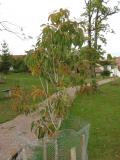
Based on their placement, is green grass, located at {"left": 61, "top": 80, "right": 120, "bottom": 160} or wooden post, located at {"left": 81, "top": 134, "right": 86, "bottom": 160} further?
green grass, located at {"left": 61, "top": 80, "right": 120, "bottom": 160}

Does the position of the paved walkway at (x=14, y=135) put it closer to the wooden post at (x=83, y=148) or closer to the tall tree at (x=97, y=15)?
the wooden post at (x=83, y=148)

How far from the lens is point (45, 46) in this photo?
8.10 metres

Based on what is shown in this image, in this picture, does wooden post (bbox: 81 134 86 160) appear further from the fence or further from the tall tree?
the tall tree

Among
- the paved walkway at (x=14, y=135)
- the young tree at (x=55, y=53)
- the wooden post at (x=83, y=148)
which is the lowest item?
the paved walkway at (x=14, y=135)

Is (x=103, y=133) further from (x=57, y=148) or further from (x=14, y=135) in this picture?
(x=57, y=148)

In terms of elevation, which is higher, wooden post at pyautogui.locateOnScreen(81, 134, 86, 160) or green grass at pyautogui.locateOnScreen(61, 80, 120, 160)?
wooden post at pyautogui.locateOnScreen(81, 134, 86, 160)

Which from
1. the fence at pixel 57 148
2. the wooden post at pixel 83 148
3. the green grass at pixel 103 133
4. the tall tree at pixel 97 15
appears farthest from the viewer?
the tall tree at pixel 97 15

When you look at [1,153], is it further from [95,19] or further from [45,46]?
[95,19]

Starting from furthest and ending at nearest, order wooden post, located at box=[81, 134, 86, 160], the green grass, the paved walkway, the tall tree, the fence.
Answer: the tall tree, the paved walkway, the green grass, wooden post, located at box=[81, 134, 86, 160], the fence

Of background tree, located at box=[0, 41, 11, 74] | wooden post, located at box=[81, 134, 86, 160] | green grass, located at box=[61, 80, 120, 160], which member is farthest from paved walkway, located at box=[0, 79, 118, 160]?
background tree, located at box=[0, 41, 11, 74]

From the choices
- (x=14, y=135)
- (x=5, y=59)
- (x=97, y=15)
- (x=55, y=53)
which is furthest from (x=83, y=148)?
(x=5, y=59)

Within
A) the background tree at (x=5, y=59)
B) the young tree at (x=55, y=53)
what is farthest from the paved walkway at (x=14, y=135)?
the background tree at (x=5, y=59)

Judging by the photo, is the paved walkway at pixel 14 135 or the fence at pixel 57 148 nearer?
the fence at pixel 57 148

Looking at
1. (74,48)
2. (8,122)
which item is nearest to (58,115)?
(74,48)
